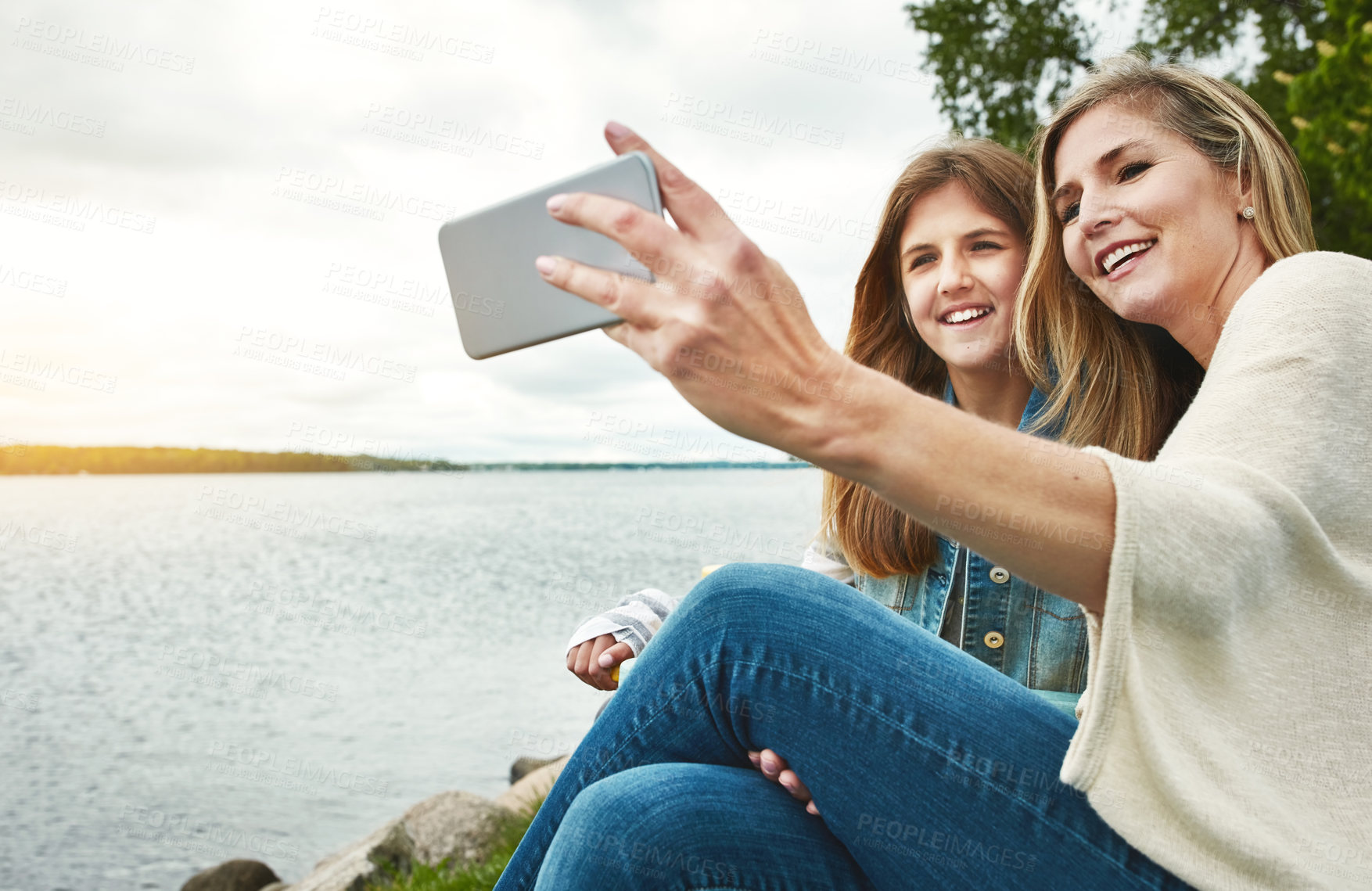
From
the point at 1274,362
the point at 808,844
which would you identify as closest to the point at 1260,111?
the point at 1274,362

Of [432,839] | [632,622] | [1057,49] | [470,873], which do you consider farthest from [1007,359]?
[1057,49]

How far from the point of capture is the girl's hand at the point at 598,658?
2.10m

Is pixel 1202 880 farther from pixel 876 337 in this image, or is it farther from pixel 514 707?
pixel 514 707

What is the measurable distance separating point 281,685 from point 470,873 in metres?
9.60

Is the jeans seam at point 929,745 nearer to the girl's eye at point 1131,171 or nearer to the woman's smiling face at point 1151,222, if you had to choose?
the woman's smiling face at point 1151,222

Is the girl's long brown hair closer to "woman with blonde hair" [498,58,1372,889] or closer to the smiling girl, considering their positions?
the smiling girl

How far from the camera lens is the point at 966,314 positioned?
2.40 metres

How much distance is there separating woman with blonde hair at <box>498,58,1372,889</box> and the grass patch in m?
2.84

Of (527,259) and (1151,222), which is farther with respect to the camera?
(1151,222)

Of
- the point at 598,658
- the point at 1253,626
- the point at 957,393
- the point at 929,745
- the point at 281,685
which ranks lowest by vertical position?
the point at 281,685

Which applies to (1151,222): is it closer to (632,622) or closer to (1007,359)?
(1007,359)

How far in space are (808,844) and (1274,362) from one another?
0.91 meters

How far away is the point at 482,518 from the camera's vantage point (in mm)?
44594

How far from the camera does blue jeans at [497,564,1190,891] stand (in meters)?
1.16
